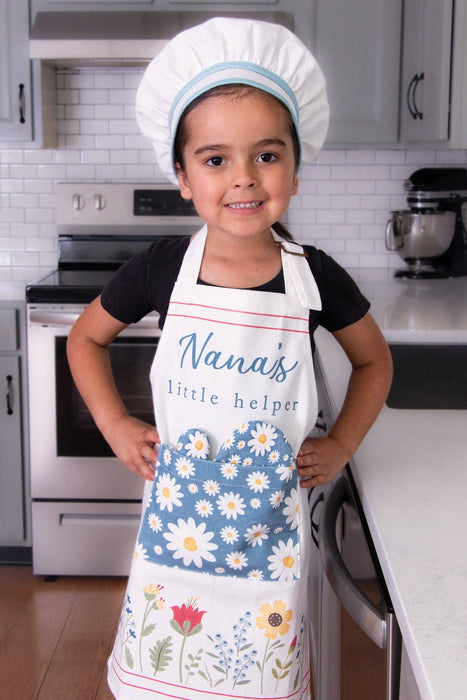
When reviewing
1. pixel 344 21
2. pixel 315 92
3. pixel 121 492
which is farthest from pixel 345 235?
pixel 315 92

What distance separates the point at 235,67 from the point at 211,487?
21.9 inches

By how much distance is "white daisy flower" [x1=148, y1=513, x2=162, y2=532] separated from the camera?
113 cm

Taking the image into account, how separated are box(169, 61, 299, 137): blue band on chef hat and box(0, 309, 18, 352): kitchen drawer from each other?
1865 millimetres

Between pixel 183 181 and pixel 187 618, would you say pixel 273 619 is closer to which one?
pixel 187 618

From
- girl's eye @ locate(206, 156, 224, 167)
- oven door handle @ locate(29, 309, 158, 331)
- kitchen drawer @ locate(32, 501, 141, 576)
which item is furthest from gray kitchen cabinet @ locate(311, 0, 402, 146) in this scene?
girl's eye @ locate(206, 156, 224, 167)

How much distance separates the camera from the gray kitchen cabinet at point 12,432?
286 centimetres

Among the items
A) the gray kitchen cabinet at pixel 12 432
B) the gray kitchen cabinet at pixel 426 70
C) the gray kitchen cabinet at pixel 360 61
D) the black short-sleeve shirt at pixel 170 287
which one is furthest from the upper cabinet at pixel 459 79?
the gray kitchen cabinet at pixel 12 432

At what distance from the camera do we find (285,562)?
113cm

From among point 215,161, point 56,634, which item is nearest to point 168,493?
point 215,161

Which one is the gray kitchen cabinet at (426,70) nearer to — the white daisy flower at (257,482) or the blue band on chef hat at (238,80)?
the blue band on chef hat at (238,80)

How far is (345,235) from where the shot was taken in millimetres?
3305

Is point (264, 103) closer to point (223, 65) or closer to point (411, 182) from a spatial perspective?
point (223, 65)

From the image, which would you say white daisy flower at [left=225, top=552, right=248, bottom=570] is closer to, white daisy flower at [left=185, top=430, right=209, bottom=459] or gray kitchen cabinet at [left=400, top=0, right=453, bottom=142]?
white daisy flower at [left=185, top=430, right=209, bottom=459]

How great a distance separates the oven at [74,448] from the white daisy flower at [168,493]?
162 centimetres
